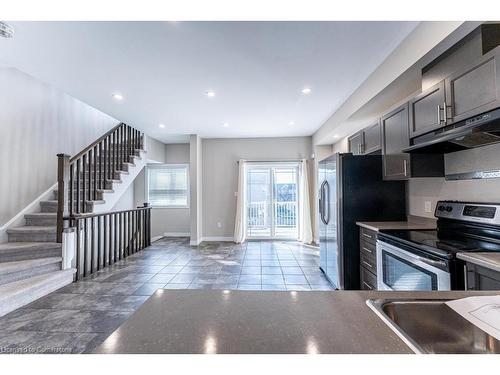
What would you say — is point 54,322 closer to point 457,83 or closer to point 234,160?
point 457,83

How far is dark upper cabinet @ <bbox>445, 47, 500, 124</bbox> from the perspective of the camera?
144 cm

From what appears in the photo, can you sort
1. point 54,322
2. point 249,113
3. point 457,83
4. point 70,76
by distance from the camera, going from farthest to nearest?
point 249,113, point 70,76, point 54,322, point 457,83

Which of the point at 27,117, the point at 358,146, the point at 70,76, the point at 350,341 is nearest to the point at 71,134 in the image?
the point at 27,117

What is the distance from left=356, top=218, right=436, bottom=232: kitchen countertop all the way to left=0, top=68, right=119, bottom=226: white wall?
4.94 meters

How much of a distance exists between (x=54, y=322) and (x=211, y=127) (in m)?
4.03

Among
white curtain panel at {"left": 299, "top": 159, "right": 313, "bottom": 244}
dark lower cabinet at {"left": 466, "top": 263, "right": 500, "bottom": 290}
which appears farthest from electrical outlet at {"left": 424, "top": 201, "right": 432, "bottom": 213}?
white curtain panel at {"left": 299, "top": 159, "right": 313, "bottom": 244}

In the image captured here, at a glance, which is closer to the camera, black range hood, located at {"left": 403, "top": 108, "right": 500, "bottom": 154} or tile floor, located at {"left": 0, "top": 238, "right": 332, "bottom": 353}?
black range hood, located at {"left": 403, "top": 108, "right": 500, "bottom": 154}

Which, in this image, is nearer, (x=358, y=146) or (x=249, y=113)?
(x=358, y=146)

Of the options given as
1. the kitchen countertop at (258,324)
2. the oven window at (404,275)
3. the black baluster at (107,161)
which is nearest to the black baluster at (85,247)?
the black baluster at (107,161)

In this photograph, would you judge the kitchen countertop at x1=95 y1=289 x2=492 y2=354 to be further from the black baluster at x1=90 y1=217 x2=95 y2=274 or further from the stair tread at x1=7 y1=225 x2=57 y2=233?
the stair tread at x1=7 y1=225 x2=57 y2=233

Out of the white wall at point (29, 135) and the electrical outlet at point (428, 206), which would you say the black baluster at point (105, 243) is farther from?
the electrical outlet at point (428, 206)

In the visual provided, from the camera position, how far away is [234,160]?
631 centimetres

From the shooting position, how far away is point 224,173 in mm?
6316

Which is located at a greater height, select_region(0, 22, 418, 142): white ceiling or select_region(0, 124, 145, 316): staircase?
select_region(0, 22, 418, 142): white ceiling
